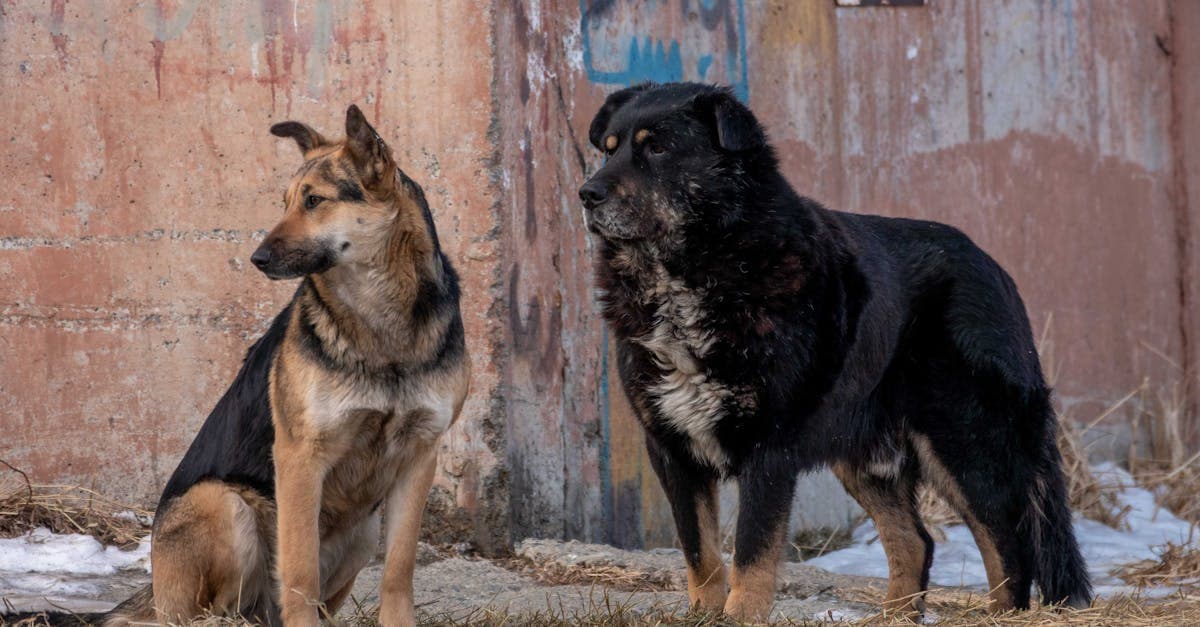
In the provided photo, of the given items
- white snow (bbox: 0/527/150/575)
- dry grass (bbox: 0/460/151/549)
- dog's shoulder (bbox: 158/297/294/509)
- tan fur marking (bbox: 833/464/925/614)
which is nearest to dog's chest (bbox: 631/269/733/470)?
tan fur marking (bbox: 833/464/925/614)

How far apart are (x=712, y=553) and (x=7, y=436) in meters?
4.06

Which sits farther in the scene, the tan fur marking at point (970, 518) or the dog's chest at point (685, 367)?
the tan fur marking at point (970, 518)

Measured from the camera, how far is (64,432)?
22.4ft

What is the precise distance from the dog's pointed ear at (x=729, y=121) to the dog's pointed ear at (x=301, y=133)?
1427mm

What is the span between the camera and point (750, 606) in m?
4.46

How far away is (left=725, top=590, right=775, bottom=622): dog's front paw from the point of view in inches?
175

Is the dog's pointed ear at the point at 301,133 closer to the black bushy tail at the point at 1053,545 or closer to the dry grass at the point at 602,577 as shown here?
the dry grass at the point at 602,577

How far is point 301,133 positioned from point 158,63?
229cm

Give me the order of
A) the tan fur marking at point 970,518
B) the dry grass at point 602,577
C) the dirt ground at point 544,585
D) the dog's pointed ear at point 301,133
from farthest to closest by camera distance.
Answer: the dry grass at point 602,577
the dirt ground at point 544,585
the tan fur marking at point 970,518
the dog's pointed ear at point 301,133

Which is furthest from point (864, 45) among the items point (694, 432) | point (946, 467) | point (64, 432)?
point (64, 432)

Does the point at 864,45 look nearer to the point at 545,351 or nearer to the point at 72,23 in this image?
the point at 545,351

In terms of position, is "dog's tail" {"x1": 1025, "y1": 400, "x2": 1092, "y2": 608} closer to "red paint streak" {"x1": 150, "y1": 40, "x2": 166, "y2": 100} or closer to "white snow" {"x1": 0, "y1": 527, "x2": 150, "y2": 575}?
"white snow" {"x1": 0, "y1": 527, "x2": 150, "y2": 575}

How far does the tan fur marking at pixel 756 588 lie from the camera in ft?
14.6

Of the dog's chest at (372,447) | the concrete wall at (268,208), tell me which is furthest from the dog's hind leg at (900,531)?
the concrete wall at (268,208)
